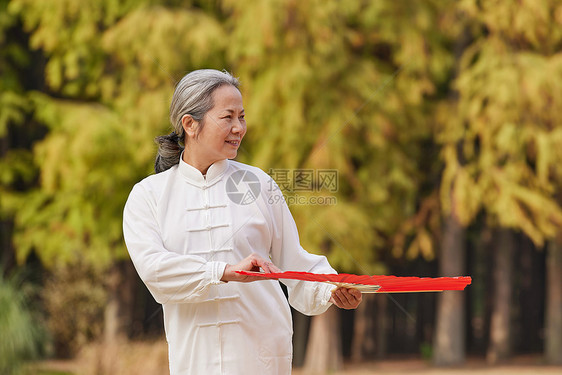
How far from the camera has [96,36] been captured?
10.1 metres

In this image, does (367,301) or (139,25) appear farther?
(367,301)

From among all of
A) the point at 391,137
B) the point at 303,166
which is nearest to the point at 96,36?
the point at 303,166

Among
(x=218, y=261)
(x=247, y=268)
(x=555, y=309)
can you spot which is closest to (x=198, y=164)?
(x=218, y=261)

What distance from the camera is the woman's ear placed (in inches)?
82.3

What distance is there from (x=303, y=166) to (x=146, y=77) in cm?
235

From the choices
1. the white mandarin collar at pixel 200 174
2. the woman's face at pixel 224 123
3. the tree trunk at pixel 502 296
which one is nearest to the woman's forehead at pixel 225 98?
the woman's face at pixel 224 123

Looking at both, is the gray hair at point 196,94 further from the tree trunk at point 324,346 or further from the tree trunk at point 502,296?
the tree trunk at point 502,296

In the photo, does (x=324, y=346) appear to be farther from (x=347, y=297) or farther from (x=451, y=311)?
(x=347, y=297)

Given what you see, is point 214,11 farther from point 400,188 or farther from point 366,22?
point 400,188

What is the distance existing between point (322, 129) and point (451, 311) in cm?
344

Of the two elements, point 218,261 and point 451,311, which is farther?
point 451,311

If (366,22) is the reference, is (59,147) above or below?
below

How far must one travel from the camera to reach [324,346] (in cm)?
1034

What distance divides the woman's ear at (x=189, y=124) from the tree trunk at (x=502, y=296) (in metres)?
9.85
